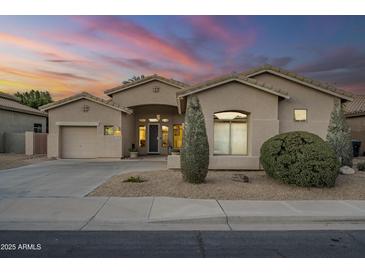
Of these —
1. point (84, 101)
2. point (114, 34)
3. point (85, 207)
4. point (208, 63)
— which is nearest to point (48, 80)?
point (84, 101)

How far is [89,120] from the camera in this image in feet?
60.2

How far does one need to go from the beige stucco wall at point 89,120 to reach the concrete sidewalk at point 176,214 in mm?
11246

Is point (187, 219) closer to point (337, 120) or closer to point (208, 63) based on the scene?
point (337, 120)

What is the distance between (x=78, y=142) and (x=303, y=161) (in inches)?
596

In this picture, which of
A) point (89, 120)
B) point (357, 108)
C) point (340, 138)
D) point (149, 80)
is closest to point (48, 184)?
point (89, 120)

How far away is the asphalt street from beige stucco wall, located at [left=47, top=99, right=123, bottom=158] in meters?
13.5

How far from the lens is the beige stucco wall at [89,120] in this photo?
1836 centimetres

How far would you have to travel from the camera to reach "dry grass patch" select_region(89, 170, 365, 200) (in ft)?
26.1

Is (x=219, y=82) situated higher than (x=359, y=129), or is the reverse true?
(x=219, y=82)

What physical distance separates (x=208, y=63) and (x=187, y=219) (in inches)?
519

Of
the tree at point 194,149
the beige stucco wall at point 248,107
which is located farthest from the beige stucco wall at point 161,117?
the tree at point 194,149

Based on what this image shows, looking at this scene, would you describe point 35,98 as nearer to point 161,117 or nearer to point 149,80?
point 161,117

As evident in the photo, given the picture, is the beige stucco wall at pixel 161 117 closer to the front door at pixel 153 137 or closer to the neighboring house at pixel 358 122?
the front door at pixel 153 137

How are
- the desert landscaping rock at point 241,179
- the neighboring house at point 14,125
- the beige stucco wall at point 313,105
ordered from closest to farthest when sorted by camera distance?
the desert landscaping rock at point 241,179 < the beige stucco wall at point 313,105 < the neighboring house at point 14,125
